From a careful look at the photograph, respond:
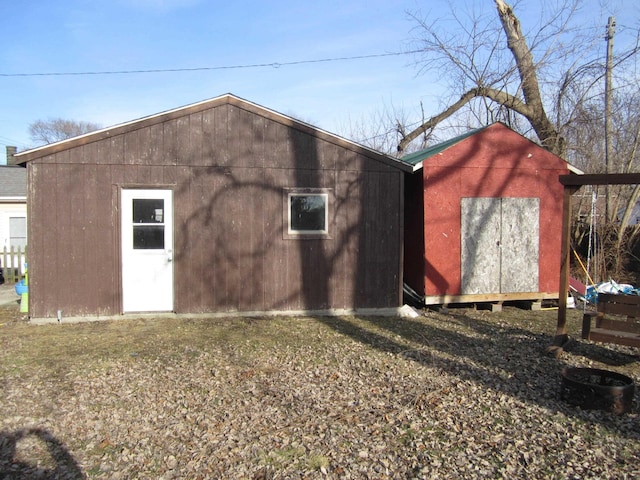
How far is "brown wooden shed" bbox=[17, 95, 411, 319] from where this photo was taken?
8.09 meters

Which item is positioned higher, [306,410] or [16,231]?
A: [16,231]

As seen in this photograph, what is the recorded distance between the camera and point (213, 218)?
850 centimetres

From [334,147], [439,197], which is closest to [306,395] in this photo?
[334,147]

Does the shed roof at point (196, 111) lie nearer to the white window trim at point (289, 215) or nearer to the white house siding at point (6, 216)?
the white window trim at point (289, 215)

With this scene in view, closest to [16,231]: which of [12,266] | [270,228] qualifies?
[12,266]

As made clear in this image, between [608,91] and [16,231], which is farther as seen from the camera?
[16,231]

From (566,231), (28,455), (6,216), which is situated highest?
(6,216)

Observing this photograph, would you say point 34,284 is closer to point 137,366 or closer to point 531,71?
point 137,366

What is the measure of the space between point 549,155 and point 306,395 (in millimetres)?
7619

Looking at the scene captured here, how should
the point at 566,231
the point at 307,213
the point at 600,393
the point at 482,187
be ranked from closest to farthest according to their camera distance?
the point at 600,393 → the point at 566,231 → the point at 307,213 → the point at 482,187

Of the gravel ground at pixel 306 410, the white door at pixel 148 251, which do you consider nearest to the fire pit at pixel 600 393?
the gravel ground at pixel 306 410

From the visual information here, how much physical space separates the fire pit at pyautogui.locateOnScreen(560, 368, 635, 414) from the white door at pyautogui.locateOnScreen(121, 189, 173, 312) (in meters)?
6.10

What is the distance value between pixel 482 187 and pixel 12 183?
15.5m

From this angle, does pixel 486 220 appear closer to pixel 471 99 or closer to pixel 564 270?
pixel 564 270
